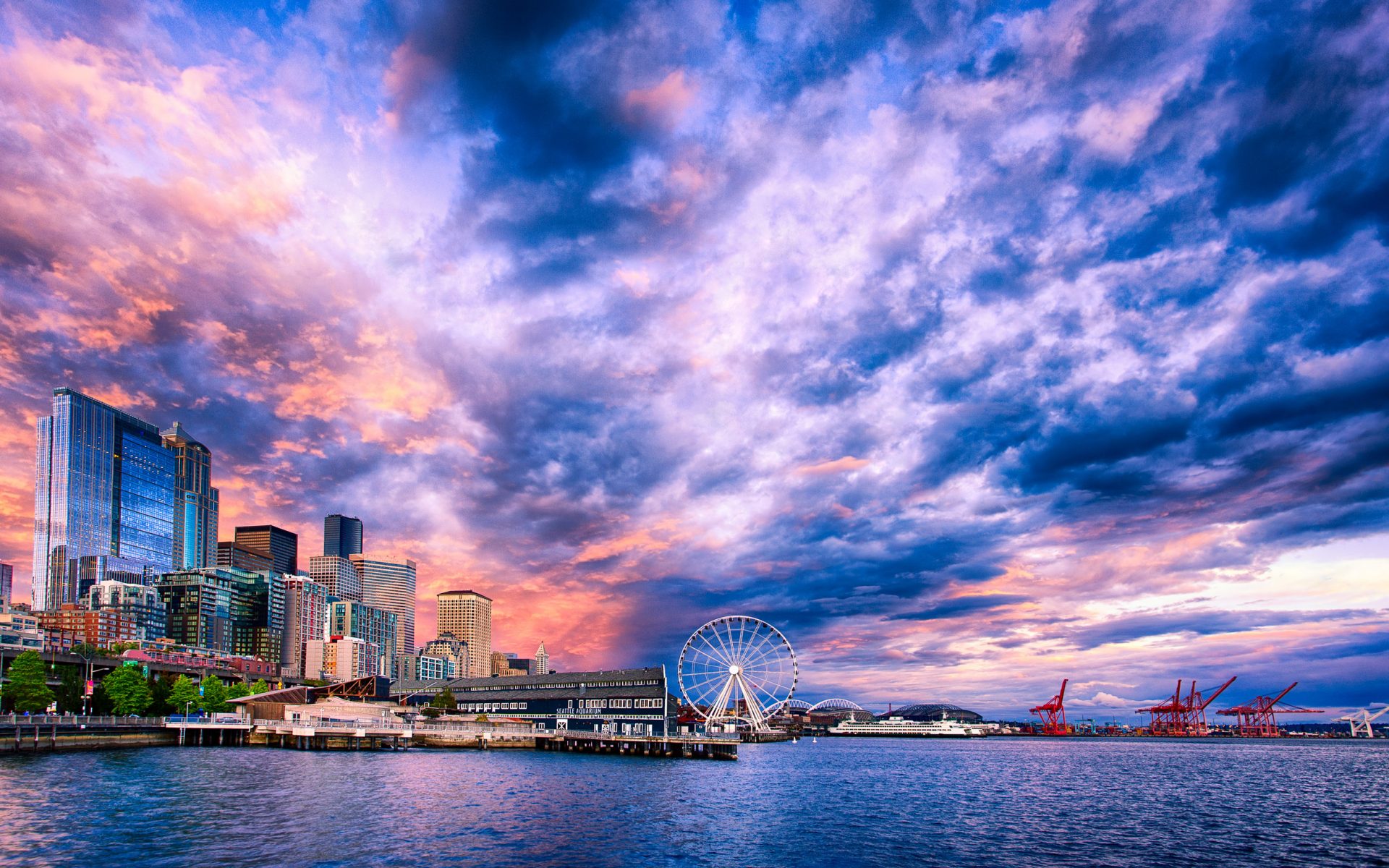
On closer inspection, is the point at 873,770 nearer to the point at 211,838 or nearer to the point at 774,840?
the point at 774,840

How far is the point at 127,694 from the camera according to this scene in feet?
550

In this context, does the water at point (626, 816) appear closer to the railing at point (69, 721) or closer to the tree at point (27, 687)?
the railing at point (69, 721)

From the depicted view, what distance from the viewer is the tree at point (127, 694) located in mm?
166750

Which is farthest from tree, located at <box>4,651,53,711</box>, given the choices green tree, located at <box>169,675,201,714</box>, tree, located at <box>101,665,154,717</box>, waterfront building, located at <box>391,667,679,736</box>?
waterfront building, located at <box>391,667,679,736</box>

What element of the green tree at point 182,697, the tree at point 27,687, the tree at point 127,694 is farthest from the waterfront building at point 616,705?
the tree at point 27,687

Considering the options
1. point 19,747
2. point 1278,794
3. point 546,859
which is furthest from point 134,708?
point 1278,794

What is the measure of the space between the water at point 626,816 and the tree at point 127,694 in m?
48.7

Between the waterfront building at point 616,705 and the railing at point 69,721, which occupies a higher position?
the railing at point 69,721

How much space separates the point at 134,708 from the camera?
168m

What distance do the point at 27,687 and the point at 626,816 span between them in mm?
122912

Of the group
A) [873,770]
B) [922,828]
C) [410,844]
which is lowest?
[873,770]

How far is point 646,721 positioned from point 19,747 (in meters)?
103

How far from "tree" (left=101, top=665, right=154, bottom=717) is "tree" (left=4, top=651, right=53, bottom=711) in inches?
602

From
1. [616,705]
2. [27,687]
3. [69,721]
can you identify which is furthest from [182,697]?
[616,705]
